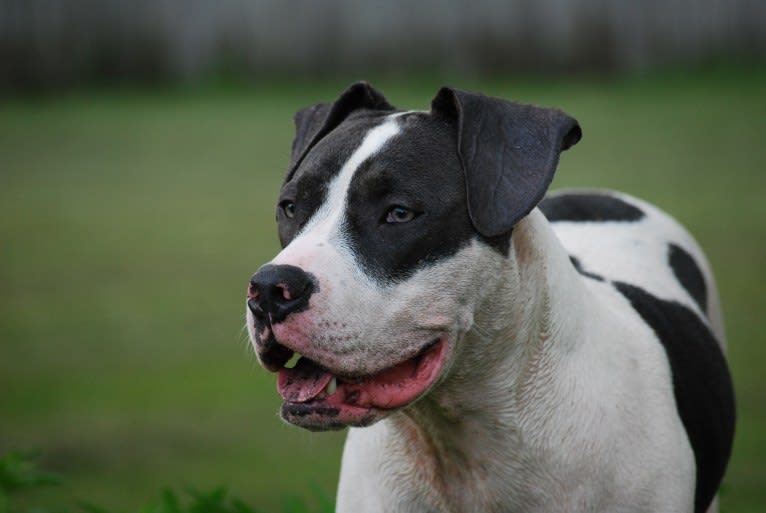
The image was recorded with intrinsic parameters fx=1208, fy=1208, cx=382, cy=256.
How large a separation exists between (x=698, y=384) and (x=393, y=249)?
4.57ft

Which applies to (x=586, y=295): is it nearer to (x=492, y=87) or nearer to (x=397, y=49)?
(x=492, y=87)

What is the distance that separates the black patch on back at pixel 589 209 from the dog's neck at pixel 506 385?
136cm

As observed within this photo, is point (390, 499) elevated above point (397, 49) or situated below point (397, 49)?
above

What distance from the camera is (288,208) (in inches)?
134

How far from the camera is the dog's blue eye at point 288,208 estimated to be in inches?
132

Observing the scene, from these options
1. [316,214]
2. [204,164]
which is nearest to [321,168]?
[316,214]

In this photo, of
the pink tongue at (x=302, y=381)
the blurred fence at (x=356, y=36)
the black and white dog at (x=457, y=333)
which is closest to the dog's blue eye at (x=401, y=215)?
the black and white dog at (x=457, y=333)

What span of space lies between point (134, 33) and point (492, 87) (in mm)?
5652

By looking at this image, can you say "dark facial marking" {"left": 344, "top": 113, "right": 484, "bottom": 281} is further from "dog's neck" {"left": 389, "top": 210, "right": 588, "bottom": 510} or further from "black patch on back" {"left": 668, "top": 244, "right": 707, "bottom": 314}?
"black patch on back" {"left": 668, "top": 244, "right": 707, "bottom": 314}

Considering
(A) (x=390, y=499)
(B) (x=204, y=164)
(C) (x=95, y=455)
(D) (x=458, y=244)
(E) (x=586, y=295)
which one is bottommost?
(B) (x=204, y=164)

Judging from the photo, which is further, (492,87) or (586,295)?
(492,87)

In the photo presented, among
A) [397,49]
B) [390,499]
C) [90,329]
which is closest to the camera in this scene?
[390,499]

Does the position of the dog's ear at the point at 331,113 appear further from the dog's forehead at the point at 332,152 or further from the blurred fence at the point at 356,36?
the blurred fence at the point at 356,36

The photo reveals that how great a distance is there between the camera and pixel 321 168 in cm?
327
